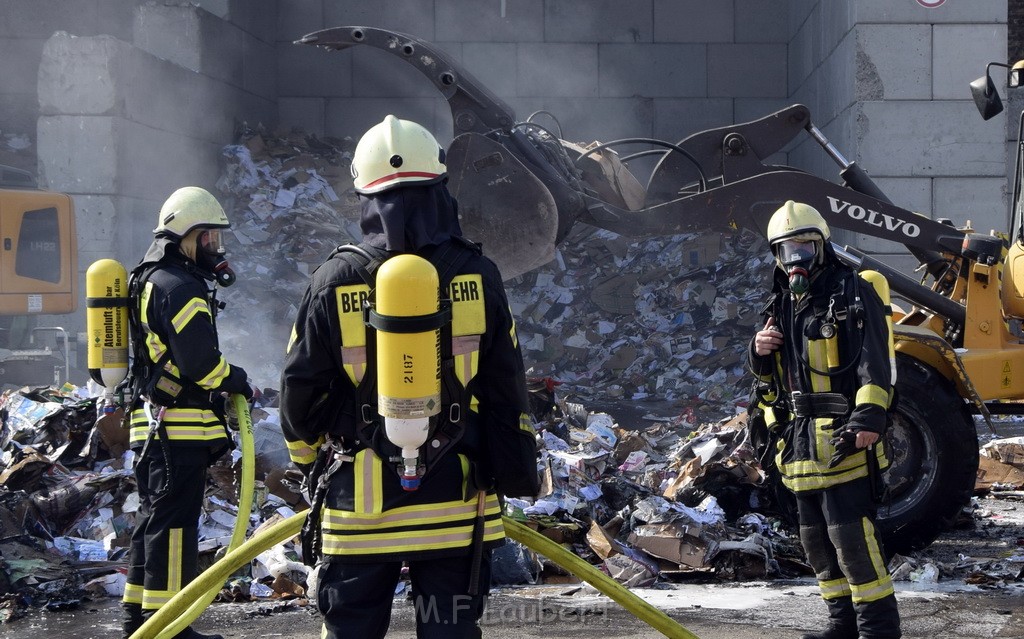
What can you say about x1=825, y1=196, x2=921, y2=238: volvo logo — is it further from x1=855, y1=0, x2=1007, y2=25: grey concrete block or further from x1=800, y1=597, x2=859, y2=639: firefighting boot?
x1=855, y1=0, x2=1007, y2=25: grey concrete block

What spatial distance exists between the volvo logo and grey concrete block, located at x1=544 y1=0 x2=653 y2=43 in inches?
412

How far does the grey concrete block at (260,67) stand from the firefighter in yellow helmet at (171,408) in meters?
11.7

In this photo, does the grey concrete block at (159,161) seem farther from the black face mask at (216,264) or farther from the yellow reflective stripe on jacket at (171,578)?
the yellow reflective stripe on jacket at (171,578)

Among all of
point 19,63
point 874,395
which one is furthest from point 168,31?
point 874,395

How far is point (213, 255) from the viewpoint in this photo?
4738 mm

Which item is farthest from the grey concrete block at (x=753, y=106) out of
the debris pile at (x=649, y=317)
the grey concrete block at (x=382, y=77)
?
the grey concrete block at (x=382, y=77)

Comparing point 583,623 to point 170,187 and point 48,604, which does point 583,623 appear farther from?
point 170,187

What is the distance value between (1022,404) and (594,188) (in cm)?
286

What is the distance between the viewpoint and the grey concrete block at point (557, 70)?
16.0 m

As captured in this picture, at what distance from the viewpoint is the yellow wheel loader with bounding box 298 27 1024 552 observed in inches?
222

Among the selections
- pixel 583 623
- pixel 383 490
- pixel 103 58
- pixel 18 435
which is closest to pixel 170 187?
pixel 103 58

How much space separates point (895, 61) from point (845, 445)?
8.70 metres

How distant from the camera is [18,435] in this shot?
24.3ft

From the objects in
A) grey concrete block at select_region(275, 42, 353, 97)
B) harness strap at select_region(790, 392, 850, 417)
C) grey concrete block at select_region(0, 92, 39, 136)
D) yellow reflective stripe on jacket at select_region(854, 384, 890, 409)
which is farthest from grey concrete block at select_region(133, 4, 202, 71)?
yellow reflective stripe on jacket at select_region(854, 384, 890, 409)
